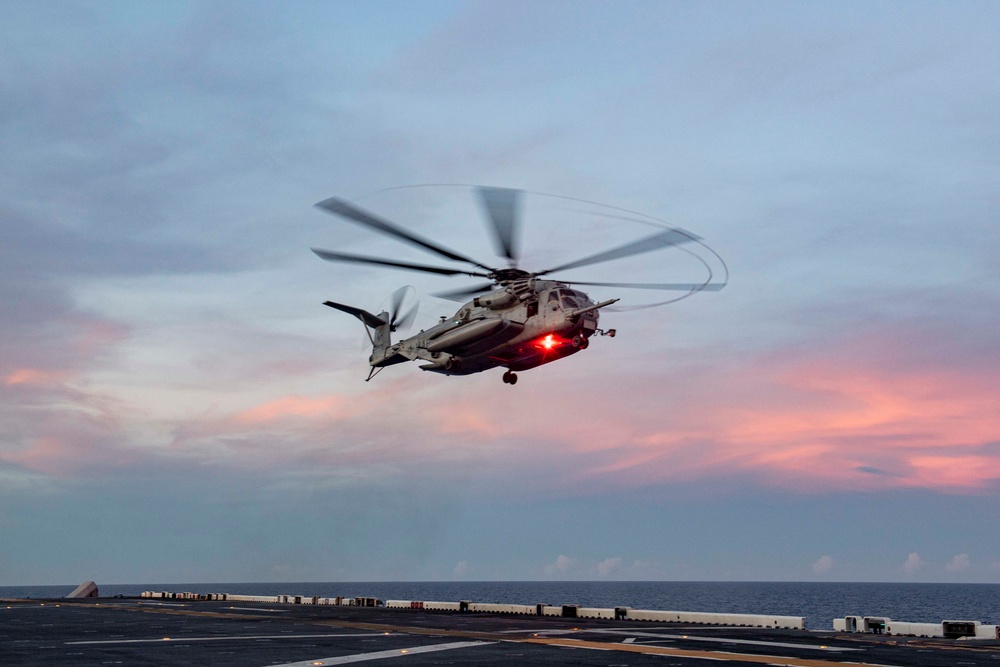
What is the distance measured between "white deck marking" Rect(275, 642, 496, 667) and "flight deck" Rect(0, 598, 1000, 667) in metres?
0.03

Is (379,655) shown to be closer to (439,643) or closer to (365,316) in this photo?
(439,643)

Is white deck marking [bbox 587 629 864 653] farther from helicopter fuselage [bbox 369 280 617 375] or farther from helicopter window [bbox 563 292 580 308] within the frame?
helicopter window [bbox 563 292 580 308]

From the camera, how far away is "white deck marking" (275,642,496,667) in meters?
25.6

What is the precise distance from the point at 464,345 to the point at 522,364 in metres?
3.08

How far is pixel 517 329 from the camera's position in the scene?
128 ft

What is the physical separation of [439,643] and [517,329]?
1371 cm

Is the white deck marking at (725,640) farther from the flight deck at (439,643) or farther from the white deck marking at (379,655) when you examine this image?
the white deck marking at (379,655)

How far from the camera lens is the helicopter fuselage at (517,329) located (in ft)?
125

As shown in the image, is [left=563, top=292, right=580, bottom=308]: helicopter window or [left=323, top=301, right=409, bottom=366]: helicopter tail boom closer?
[left=563, top=292, right=580, bottom=308]: helicopter window

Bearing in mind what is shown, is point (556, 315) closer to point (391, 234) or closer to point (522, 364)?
point (522, 364)

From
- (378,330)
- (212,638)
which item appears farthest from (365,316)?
(212,638)

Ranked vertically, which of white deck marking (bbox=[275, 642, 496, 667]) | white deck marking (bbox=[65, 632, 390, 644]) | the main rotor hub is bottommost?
white deck marking (bbox=[65, 632, 390, 644])

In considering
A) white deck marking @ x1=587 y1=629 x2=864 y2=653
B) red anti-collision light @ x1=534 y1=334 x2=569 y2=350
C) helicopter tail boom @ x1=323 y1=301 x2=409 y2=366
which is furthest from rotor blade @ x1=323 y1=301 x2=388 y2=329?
white deck marking @ x1=587 y1=629 x2=864 y2=653

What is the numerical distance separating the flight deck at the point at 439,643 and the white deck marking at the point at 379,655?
0.03 metres
